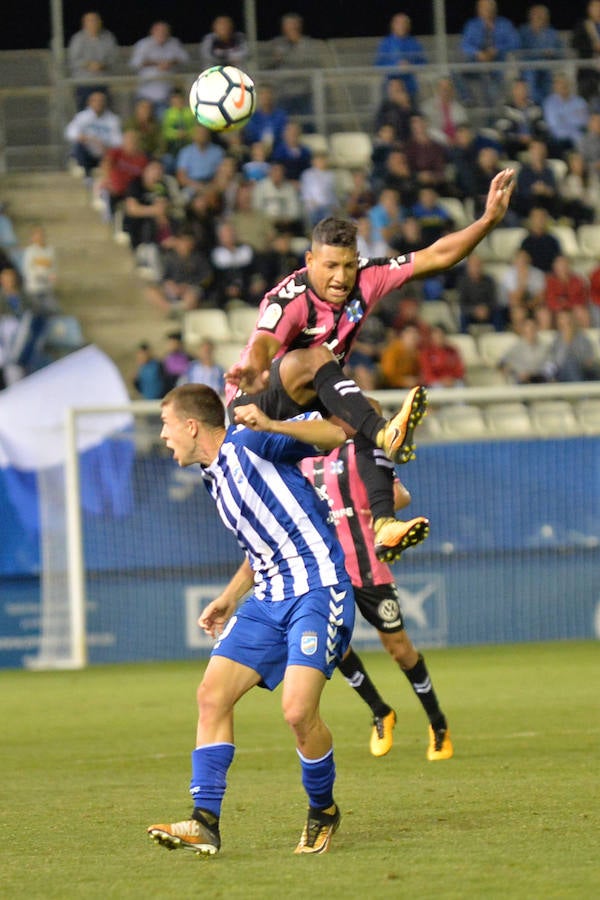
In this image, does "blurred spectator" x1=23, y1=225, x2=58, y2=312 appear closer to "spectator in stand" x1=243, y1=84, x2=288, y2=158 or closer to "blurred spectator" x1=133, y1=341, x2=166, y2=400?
"blurred spectator" x1=133, y1=341, x2=166, y2=400

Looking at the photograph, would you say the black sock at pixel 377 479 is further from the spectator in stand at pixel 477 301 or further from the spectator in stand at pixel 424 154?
the spectator in stand at pixel 424 154

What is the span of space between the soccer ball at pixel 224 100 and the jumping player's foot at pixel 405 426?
2269mm

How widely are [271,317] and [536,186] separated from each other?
1355 cm

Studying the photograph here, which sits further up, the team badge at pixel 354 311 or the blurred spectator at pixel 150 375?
the team badge at pixel 354 311

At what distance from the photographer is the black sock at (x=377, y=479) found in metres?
8.69

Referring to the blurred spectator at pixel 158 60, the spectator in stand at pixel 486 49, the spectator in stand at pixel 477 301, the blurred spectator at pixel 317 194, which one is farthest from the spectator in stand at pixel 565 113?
the blurred spectator at pixel 158 60

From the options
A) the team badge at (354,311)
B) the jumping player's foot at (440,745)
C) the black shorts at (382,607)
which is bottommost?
the jumping player's foot at (440,745)

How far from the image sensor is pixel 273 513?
5.92 meters

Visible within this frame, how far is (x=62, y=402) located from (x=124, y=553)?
1.77m

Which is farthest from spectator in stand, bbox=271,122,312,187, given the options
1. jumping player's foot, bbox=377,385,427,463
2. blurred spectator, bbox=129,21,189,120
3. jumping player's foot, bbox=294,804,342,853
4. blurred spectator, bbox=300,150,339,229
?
jumping player's foot, bbox=294,804,342,853

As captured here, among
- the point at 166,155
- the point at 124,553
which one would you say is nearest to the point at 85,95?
the point at 166,155

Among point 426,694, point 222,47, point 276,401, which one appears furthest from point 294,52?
point 276,401

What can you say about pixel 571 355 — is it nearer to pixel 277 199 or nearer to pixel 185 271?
pixel 277 199

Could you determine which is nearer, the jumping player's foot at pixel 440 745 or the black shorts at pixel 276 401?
the black shorts at pixel 276 401
